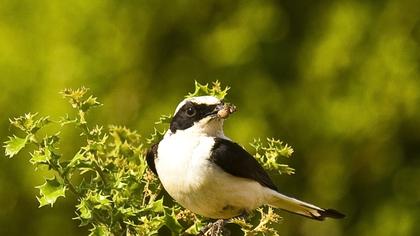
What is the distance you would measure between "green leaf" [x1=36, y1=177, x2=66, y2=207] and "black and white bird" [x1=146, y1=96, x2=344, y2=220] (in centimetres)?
23

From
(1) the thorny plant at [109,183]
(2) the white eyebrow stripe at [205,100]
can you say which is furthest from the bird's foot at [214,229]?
(2) the white eyebrow stripe at [205,100]

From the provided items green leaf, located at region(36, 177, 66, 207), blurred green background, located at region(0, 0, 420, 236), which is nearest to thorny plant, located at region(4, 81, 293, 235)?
green leaf, located at region(36, 177, 66, 207)

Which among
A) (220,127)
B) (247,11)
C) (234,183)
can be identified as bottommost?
(234,183)

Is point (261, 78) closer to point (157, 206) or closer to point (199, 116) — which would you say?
point (199, 116)

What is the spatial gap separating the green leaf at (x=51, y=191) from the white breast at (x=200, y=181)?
0.23 meters

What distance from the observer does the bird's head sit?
1771mm

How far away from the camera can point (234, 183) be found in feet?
5.98

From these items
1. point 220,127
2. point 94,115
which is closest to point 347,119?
point 94,115

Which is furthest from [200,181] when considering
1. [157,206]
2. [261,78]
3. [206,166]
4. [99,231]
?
[261,78]

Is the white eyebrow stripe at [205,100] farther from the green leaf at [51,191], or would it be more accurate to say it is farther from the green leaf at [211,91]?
the green leaf at [51,191]

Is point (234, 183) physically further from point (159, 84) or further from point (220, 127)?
point (159, 84)

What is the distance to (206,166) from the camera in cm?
180

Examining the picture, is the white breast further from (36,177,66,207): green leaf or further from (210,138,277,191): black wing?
(36,177,66,207): green leaf

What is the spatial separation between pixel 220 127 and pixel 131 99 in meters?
1.88
